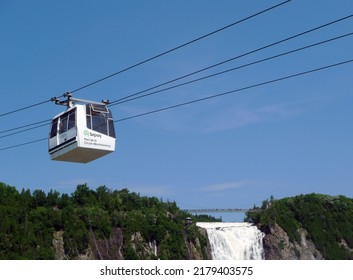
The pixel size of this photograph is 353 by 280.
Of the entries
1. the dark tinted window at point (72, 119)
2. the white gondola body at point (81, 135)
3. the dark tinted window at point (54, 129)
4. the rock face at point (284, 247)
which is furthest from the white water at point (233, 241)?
the dark tinted window at point (72, 119)

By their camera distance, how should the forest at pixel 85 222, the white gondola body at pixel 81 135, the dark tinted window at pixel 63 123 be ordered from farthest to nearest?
1. the forest at pixel 85 222
2. the dark tinted window at pixel 63 123
3. the white gondola body at pixel 81 135

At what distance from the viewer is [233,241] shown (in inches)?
3735

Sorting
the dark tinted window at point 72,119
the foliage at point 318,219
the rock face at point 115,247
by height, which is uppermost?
the foliage at point 318,219

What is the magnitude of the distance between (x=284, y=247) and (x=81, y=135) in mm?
84504

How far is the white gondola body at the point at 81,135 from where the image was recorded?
29369 mm

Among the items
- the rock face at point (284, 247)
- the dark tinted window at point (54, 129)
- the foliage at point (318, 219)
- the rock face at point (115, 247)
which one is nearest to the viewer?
the dark tinted window at point (54, 129)

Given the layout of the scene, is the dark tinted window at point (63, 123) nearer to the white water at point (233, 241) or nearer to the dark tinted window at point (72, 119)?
the dark tinted window at point (72, 119)

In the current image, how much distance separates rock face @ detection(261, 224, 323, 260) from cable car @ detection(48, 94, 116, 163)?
77.0 meters

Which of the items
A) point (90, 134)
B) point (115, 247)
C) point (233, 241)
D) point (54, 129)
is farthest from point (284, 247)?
point (90, 134)

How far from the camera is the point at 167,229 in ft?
303

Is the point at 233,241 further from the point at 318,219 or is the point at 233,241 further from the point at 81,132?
the point at 81,132

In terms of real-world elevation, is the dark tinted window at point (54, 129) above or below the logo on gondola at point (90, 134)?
above

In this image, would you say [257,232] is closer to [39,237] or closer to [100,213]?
[100,213]

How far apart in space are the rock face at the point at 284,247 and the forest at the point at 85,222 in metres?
15.9
